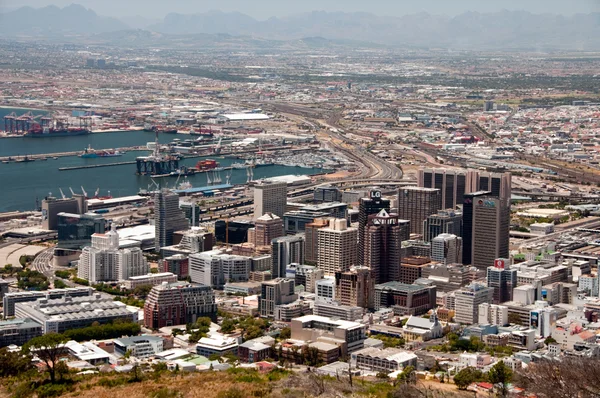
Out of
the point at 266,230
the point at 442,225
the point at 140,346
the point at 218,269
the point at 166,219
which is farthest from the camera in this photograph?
the point at 166,219

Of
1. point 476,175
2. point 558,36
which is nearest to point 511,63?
point 558,36

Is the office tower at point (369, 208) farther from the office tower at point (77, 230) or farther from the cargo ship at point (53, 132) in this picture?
the cargo ship at point (53, 132)

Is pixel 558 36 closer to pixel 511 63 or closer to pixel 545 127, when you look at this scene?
pixel 511 63

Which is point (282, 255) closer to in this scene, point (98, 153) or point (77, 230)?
point (77, 230)

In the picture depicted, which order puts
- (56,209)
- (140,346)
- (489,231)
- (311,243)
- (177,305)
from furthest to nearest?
1. (56,209)
2. (311,243)
3. (489,231)
4. (177,305)
5. (140,346)

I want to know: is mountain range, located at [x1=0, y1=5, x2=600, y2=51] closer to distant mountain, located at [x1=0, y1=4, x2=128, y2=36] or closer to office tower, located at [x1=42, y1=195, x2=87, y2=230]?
distant mountain, located at [x1=0, y1=4, x2=128, y2=36]

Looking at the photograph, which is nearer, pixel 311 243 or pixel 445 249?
pixel 445 249

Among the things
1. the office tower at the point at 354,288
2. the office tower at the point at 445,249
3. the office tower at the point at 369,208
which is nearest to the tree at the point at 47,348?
the office tower at the point at 354,288

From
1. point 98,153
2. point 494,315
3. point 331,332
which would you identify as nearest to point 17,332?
point 331,332

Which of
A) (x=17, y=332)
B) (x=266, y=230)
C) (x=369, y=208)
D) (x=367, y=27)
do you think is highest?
(x=367, y=27)
